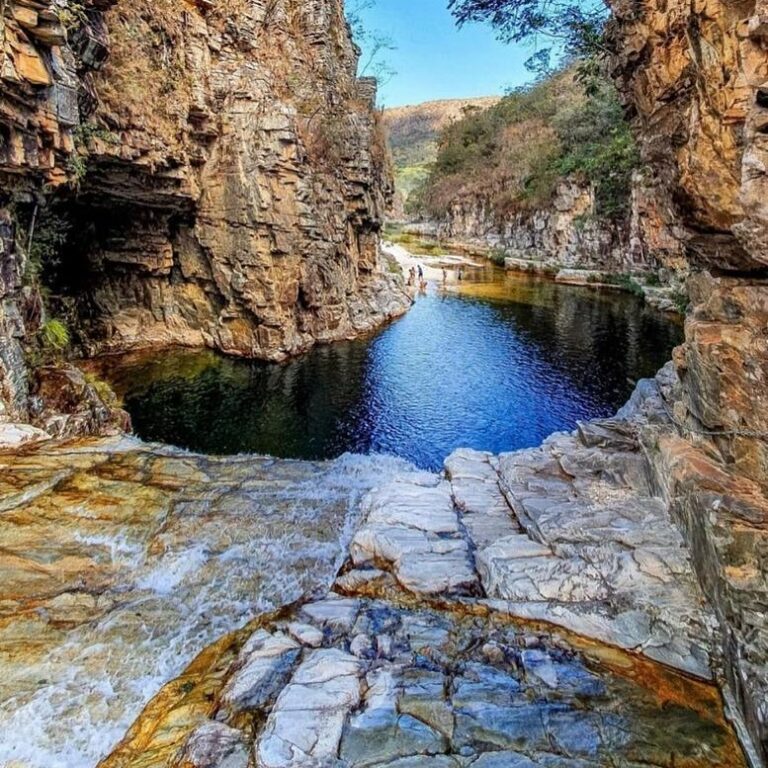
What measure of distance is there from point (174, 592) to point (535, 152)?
45.8 m

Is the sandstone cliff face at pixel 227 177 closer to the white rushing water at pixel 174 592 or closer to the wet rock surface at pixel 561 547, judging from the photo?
the white rushing water at pixel 174 592

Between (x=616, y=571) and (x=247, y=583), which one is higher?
(x=616, y=571)

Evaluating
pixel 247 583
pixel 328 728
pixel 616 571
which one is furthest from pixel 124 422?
pixel 616 571

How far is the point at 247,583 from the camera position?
7.00 m

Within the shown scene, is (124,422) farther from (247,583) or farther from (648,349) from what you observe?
(648,349)

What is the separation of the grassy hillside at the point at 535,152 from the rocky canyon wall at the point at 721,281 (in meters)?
24.1

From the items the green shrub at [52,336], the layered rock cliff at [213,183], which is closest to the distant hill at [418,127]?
the layered rock cliff at [213,183]

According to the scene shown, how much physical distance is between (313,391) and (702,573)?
1277 cm

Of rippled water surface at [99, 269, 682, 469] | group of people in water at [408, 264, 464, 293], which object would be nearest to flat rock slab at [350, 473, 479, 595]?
rippled water surface at [99, 269, 682, 469]

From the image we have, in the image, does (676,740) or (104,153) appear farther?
(104,153)

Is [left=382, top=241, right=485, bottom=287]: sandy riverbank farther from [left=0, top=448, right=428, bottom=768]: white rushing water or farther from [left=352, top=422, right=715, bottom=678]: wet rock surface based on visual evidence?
[left=0, top=448, right=428, bottom=768]: white rushing water

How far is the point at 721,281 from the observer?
259 inches

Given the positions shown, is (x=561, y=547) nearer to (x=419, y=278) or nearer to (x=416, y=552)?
(x=416, y=552)

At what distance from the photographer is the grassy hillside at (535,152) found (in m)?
34.9
